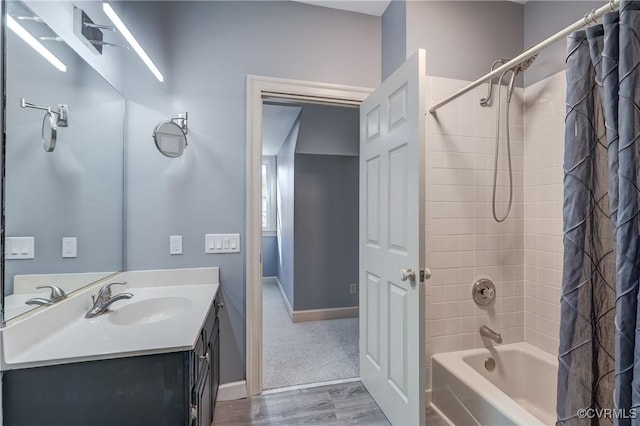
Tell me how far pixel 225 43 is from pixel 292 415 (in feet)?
7.74

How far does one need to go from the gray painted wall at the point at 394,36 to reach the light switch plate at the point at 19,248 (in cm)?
206

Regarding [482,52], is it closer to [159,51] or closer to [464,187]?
[464,187]

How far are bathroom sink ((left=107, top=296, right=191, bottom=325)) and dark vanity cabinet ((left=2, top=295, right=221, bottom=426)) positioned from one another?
43 cm

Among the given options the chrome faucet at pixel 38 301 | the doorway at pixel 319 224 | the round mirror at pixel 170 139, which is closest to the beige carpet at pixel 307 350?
the doorway at pixel 319 224

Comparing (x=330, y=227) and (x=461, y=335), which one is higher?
(x=330, y=227)

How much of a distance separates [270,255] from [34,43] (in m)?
4.38

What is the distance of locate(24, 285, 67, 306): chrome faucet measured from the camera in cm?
110

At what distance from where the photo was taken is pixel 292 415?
171 centimetres

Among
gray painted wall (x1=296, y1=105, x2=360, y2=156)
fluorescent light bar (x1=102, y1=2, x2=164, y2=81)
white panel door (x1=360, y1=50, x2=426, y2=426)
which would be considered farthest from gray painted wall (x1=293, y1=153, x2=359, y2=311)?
fluorescent light bar (x1=102, y1=2, x2=164, y2=81)

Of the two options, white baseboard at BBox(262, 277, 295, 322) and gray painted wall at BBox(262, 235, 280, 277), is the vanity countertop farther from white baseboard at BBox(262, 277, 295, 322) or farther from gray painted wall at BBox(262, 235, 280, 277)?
gray painted wall at BBox(262, 235, 280, 277)

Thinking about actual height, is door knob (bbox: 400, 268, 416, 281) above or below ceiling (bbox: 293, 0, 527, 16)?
below

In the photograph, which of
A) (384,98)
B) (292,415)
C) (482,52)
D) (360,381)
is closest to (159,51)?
(384,98)

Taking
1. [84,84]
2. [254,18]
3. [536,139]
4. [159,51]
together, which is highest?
[254,18]

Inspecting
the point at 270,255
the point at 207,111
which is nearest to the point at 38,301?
the point at 207,111
